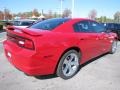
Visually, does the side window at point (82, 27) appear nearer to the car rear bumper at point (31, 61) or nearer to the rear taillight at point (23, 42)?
the car rear bumper at point (31, 61)

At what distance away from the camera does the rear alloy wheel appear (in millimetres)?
4594

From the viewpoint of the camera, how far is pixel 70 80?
475cm

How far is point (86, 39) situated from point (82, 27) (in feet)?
1.19

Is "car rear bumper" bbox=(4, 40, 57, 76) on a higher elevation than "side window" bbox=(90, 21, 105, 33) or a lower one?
lower

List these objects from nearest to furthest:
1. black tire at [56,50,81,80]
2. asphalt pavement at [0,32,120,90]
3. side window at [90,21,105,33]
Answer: asphalt pavement at [0,32,120,90], black tire at [56,50,81,80], side window at [90,21,105,33]

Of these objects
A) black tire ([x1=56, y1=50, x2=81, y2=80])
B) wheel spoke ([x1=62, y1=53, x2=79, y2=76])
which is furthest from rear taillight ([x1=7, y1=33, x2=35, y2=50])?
wheel spoke ([x1=62, y1=53, x2=79, y2=76])

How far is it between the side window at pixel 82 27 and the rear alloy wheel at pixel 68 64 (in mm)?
645

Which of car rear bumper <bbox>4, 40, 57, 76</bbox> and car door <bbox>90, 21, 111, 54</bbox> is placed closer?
car rear bumper <bbox>4, 40, 57, 76</bbox>

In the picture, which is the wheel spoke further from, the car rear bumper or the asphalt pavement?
the car rear bumper

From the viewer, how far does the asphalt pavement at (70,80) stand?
4309mm

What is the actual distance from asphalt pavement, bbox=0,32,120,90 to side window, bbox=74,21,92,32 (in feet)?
3.83

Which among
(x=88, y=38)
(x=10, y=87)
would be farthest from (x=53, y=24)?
(x=10, y=87)

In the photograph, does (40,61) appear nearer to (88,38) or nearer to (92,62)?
(88,38)

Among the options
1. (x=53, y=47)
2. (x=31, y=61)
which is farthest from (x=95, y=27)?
(x=31, y=61)
